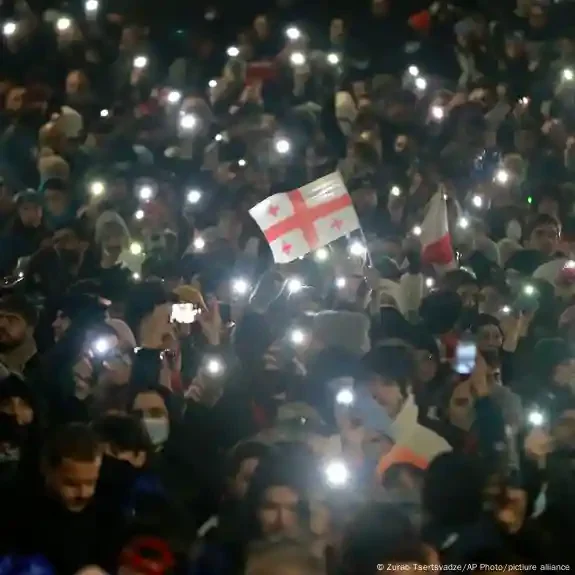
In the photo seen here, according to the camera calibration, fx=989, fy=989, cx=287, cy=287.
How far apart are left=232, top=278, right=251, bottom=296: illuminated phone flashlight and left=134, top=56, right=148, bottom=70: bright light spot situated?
12.8ft

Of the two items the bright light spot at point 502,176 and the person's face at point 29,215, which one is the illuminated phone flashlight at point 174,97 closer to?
the person's face at point 29,215

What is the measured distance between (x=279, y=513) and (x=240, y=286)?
115 inches

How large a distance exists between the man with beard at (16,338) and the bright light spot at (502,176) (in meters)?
4.30

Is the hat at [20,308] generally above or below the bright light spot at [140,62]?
below

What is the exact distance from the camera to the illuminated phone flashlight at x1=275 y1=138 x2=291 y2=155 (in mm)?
8500

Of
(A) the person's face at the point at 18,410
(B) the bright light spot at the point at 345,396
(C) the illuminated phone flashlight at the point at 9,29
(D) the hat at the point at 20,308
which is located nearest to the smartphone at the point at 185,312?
(D) the hat at the point at 20,308

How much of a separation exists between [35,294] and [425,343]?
7.56ft

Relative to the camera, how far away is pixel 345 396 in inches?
192

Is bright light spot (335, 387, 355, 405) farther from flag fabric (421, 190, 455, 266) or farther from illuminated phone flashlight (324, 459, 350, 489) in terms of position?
flag fabric (421, 190, 455, 266)

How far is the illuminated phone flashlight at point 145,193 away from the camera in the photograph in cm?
757

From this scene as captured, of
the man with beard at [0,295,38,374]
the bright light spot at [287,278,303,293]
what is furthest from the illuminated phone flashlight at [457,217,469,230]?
the man with beard at [0,295,38,374]

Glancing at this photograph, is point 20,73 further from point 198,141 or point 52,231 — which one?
point 52,231

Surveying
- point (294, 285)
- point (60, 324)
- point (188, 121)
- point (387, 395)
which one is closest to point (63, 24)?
point (188, 121)

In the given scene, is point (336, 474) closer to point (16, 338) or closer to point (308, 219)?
point (16, 338)
